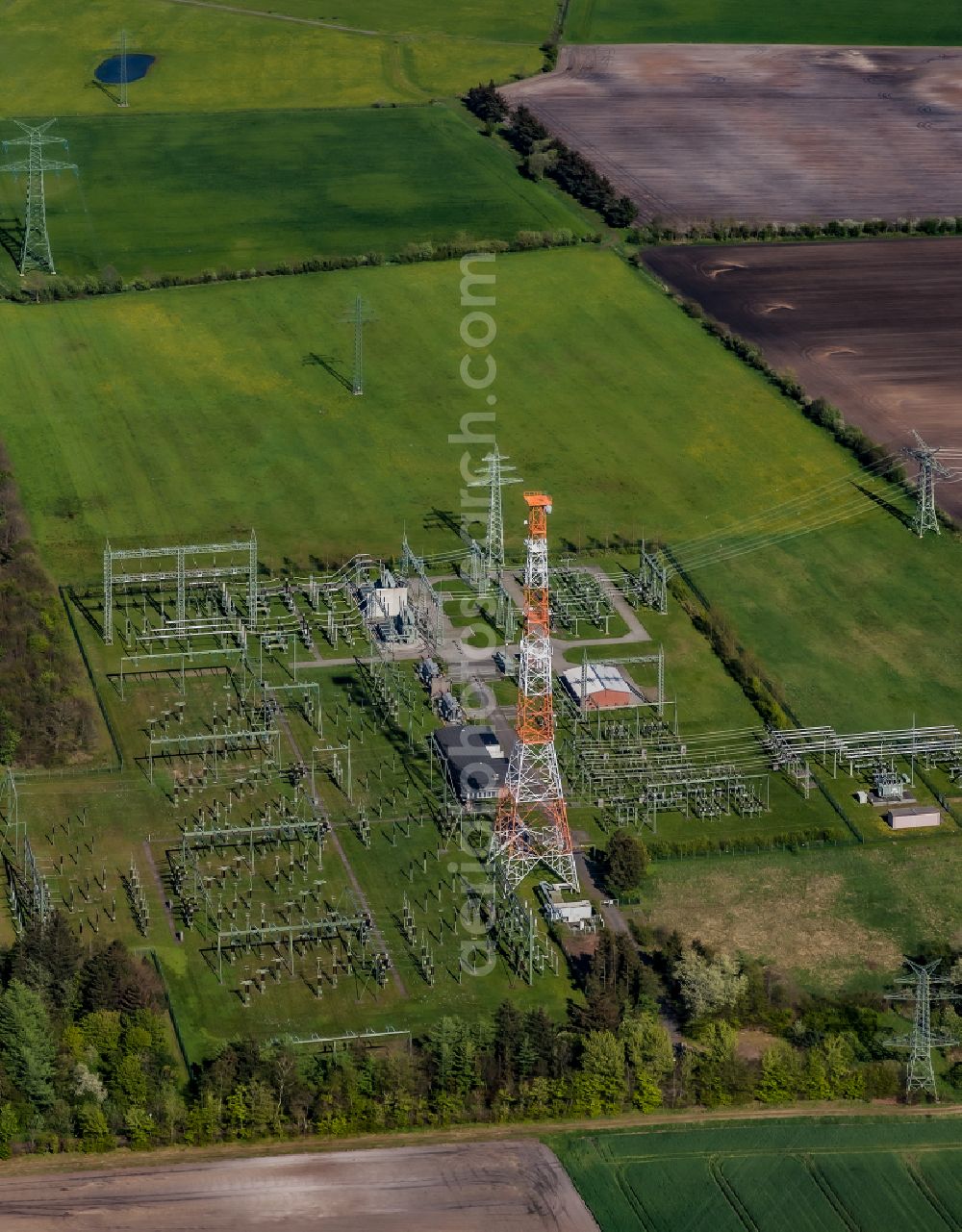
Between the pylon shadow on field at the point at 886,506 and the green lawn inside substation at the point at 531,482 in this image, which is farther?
the pylon shadow on field at the point at 886,506

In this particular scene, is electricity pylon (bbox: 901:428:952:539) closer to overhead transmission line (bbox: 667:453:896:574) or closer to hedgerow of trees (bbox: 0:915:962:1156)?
overhead transmission line (bbox: 667:453:896:574)

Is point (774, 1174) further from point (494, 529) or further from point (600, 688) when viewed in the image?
point (494, 529)

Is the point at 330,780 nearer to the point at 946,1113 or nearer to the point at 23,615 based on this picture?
the point at 23,615

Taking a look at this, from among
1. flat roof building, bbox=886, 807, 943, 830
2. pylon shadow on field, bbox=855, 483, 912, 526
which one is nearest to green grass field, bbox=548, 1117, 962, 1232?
flat roof building, bbox=886, 807, 943, 830

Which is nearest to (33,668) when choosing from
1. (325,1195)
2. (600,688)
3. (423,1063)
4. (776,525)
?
(600,688)

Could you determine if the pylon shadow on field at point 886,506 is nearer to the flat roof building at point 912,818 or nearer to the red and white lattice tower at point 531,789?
the flat roof building at point 912,818

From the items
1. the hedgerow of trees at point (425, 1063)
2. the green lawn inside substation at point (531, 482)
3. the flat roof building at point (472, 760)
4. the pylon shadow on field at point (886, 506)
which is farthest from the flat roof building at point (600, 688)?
the pylon shadow on field at point (886, 506)
